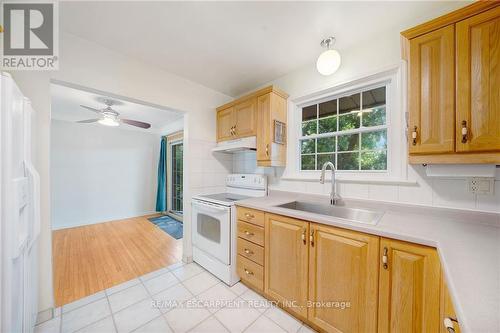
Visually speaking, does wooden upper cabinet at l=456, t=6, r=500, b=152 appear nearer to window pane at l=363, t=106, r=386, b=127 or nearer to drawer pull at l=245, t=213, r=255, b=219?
window pane at l=363, t=106, r=386, b=127

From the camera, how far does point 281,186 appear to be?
7.43 feet

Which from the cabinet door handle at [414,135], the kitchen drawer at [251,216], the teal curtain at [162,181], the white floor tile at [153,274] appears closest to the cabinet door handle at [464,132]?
the cabinet door handle at [414,135]

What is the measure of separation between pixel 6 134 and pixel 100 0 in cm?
113

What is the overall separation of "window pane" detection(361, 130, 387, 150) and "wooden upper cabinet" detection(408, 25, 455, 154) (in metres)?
0.41

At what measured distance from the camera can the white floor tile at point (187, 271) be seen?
6.81ft

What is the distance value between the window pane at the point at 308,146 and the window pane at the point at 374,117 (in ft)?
1.79

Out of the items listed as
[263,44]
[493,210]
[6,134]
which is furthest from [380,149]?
A: [6,134]

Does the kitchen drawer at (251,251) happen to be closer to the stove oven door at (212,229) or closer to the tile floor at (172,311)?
the stove oven door at (212,229)

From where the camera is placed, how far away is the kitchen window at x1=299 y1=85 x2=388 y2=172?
1.66 m

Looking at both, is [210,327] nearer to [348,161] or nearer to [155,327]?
[155,327]

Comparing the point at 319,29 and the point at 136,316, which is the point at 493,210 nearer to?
the point at 319,29

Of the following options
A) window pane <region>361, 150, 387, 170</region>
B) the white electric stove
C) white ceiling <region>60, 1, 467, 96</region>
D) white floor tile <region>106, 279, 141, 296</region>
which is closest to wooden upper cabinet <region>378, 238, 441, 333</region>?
window pane <region>361, 150, 387, 170</region>

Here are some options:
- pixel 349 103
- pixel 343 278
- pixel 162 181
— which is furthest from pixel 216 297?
pixel 162 181

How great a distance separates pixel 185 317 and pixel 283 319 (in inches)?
31.9
